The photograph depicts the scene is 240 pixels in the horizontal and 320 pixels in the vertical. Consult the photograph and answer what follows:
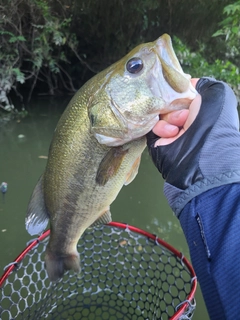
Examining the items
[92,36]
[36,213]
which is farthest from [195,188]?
[92,36]

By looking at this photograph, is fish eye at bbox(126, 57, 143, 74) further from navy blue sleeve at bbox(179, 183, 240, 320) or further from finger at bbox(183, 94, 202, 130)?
navy blue sleeve at bbox(179, 183, 240, 320)

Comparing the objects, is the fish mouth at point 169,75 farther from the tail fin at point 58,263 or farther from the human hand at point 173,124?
the tail fin at point 58,263

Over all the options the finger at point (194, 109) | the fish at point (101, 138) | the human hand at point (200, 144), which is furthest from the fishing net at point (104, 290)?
the finger at point (194, 109)

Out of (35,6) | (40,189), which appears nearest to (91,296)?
(40,189)

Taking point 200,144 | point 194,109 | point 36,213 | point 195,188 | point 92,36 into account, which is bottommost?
point 36,213

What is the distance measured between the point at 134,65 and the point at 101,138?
32 centimetres

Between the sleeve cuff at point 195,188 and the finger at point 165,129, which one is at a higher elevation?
the finger at point 165,129

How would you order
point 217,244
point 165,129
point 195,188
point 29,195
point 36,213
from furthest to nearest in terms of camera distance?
1. point 29,195
2. point 36,213
3. point 165,129
4. point 195,188
5. point 217,244

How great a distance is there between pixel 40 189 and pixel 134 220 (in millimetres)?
1420

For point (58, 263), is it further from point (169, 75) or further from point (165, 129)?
point (169, 75)

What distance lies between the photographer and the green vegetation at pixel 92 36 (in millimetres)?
5945

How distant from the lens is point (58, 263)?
1.60 meters

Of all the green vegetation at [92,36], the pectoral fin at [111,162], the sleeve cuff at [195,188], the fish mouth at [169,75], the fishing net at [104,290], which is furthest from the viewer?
the green vegetation at [92,36]

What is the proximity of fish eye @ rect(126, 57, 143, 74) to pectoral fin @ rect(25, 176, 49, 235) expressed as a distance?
26.5 inches
